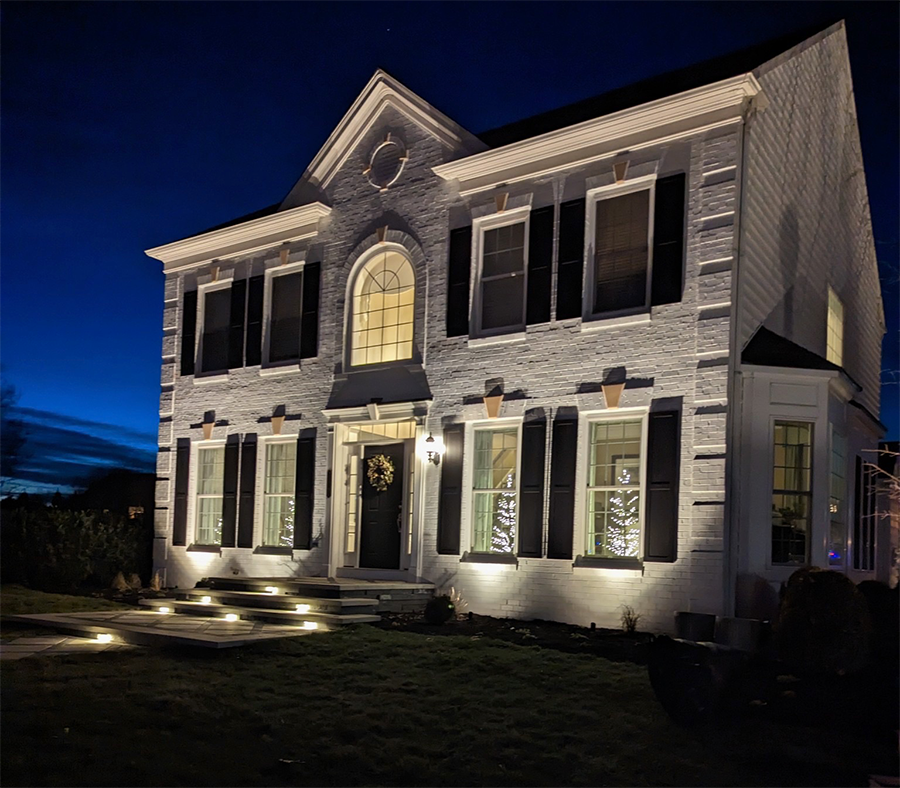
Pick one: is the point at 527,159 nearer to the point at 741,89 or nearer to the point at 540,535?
the point at 741,89

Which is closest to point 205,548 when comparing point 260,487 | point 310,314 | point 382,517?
point 260,487

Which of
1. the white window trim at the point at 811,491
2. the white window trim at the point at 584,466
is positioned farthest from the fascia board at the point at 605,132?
the white window trim at the point at 811,491

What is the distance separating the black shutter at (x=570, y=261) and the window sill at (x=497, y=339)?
69cm

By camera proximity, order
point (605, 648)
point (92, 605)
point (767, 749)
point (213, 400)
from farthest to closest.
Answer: point (213, 400), point (92, 605), point (605, 648), point (767, 749)

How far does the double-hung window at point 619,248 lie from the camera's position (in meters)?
12.8

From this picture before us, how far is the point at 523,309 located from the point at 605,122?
9.44ft

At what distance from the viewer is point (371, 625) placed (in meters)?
12.7

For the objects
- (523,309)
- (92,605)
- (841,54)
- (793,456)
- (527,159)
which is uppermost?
(841,54)

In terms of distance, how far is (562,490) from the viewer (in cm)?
1309

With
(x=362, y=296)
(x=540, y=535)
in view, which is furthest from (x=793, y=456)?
(x=362, y=296)

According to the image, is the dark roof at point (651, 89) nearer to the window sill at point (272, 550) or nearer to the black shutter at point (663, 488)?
the black shutter at point (663, 488)

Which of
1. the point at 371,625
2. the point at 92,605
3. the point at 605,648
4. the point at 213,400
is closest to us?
the point at 605,648

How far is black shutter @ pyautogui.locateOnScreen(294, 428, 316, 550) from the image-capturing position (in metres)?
16.2

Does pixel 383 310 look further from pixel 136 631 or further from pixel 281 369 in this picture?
pixel 136 631
